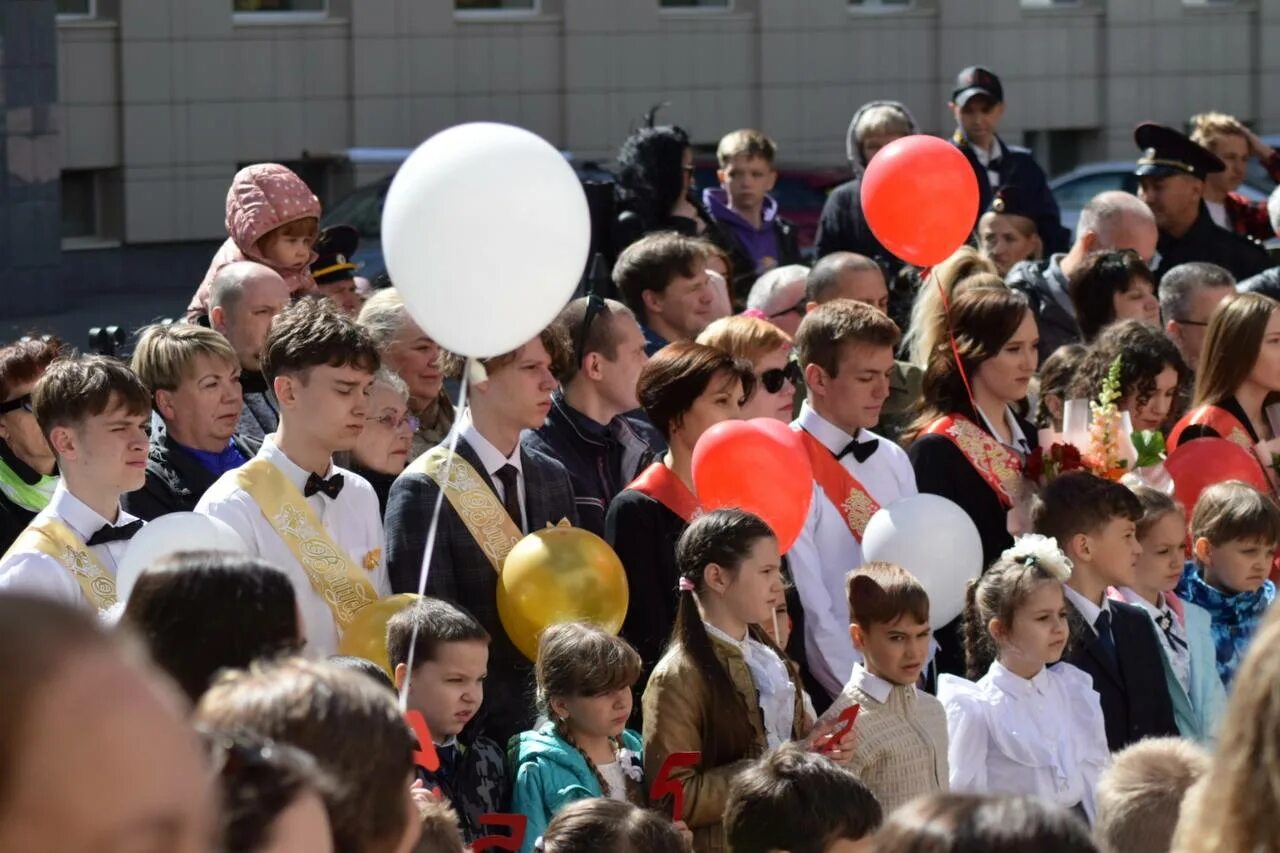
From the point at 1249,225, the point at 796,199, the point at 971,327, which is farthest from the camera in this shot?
the point at 796,199

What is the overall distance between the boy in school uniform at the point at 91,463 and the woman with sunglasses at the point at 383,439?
0.85 meters

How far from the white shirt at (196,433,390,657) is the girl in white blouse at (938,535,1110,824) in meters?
1.49

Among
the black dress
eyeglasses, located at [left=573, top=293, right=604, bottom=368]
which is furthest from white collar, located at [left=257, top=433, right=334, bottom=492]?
the black dress

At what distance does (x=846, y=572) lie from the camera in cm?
566

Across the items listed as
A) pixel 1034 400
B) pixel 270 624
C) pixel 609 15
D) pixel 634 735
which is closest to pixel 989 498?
pixel 1034 400

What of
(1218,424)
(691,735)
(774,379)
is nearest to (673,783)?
(691,735)

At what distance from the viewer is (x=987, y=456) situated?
5988 mm

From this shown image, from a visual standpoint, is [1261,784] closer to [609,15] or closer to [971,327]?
[971,327]

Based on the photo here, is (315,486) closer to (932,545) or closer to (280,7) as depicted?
(932,545)

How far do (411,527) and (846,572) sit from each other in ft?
4.60

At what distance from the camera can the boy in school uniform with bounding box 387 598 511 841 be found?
4.25 metres

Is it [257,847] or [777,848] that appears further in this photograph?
[777,848]

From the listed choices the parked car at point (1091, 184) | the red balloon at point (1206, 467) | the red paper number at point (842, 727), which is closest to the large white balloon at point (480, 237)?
the red paper number at point (842, 727)

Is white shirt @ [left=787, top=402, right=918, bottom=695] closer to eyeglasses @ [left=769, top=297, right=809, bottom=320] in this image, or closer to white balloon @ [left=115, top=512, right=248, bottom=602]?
eyeglasses @ [left=769, top=297, right=809, bottom=320]
